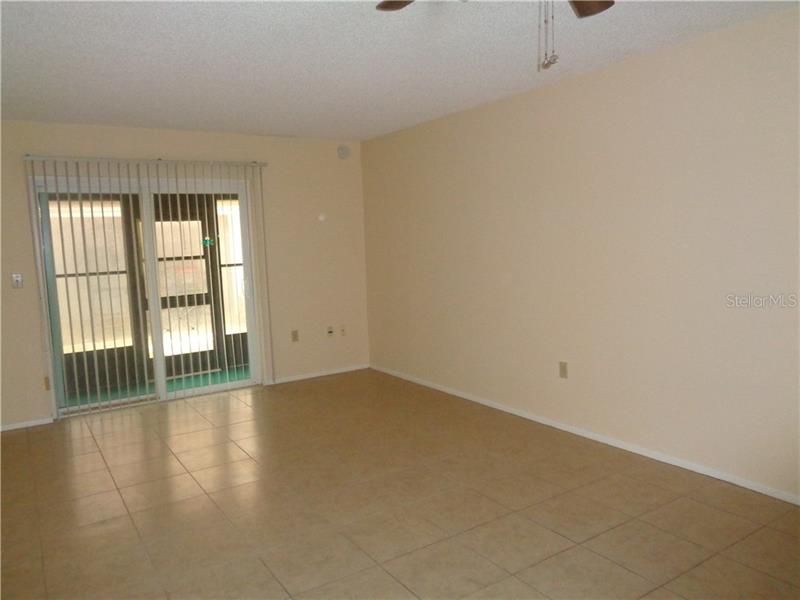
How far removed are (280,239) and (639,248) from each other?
143 inches

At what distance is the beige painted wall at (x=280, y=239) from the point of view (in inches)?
190

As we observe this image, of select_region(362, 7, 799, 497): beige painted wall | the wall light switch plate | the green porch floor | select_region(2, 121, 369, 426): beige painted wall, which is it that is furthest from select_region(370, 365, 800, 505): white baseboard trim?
the green porch floor

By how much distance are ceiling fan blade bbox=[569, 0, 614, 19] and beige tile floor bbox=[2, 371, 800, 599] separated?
90.7 inches

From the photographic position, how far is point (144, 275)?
5406mm

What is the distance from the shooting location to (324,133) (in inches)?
231

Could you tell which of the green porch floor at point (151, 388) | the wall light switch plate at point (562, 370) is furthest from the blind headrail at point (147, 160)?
the wall light switch plate at point (562, 370)

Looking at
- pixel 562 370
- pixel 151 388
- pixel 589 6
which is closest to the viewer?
pixel 589 6

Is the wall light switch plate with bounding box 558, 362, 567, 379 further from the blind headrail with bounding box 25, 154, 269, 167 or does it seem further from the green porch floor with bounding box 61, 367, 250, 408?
the blind headrail with bounding box 25, 154, 269, 167

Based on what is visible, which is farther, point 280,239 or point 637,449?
point 280,239

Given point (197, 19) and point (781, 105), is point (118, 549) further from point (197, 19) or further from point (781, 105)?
point (781, 105)

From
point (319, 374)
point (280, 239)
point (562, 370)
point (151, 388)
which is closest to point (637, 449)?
point (562, 370)

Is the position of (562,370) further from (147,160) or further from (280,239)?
(147,160)

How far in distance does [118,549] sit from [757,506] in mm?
3291

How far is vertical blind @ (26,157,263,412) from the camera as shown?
5047 millimetres
